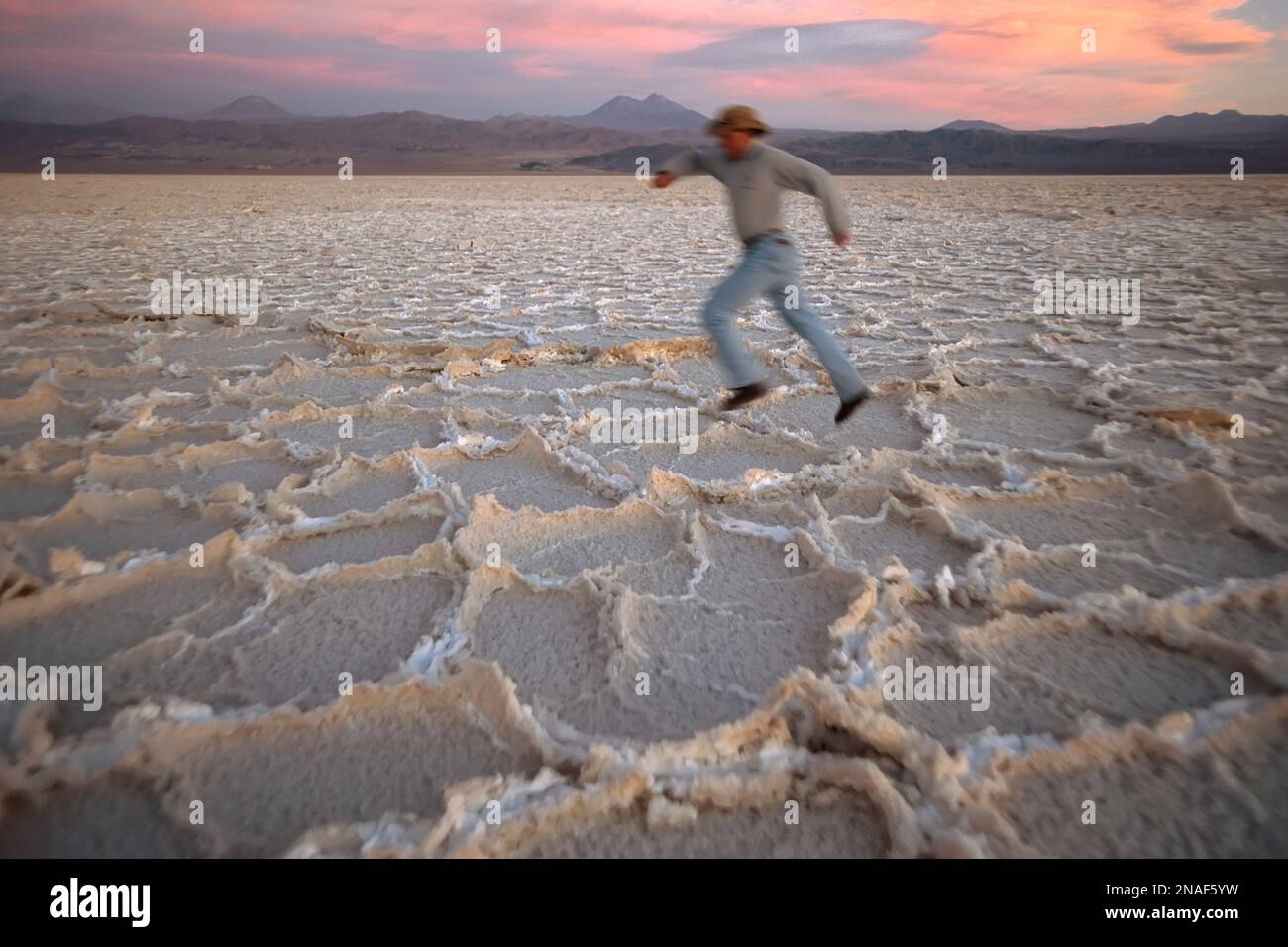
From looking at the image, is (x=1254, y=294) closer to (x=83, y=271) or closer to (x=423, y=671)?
(x=423, y=671)

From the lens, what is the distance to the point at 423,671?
164 cm

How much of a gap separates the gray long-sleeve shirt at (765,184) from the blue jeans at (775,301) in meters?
0.08

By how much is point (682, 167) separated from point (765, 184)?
0.45 m

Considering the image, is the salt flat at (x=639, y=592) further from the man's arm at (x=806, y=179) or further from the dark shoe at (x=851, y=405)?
the man's arm at (x=806, y=179)

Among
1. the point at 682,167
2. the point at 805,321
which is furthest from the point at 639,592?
the point at 682,167

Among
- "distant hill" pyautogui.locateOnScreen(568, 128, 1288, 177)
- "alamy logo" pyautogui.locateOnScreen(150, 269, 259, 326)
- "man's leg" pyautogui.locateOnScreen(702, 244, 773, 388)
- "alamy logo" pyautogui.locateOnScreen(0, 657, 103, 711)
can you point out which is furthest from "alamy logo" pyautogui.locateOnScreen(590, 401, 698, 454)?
"distant hill" pyautogui.locateOnScreen(568, 128, 1288, 177)

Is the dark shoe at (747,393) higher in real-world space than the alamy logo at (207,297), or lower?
lower

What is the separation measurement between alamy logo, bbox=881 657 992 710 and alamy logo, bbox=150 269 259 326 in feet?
16.5

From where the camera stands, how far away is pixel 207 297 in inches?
241

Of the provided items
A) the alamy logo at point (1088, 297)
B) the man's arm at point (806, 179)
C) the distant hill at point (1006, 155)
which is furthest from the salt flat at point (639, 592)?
the distant hill at point (1006, 155)

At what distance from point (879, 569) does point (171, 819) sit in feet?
5.42

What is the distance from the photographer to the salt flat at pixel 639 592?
1.30 metres

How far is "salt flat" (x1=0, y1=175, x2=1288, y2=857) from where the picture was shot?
1296mm
